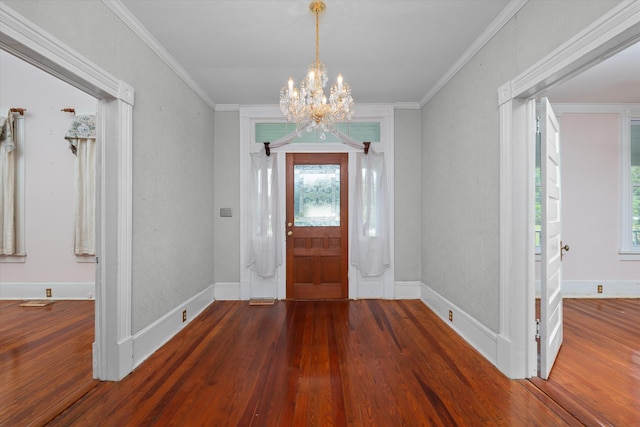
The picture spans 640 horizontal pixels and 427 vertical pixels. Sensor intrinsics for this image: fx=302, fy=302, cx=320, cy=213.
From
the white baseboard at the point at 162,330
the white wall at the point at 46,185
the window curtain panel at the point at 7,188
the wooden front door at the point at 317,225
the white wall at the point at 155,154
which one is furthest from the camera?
the wooden front door at the point at 317,225

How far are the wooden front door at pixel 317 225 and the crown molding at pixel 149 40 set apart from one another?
61.1 inches

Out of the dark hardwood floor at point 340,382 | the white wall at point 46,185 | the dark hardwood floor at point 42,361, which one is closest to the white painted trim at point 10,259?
the white wall at point 46,185

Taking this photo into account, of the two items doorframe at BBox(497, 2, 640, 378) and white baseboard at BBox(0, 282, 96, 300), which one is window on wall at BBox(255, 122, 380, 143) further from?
white baseboard at BBox(0, 282, 96, 300)

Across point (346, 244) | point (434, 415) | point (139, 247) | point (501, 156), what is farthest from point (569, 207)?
point (139, 247)

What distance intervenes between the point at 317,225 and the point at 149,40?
2798 mm

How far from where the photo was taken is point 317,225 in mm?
4332

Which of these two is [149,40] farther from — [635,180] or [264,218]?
[635,180]

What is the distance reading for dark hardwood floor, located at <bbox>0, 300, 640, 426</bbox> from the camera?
1.81m

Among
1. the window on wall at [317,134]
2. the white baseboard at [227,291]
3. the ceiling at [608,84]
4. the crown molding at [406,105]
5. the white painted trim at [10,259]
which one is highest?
the ceiling at [608,84]

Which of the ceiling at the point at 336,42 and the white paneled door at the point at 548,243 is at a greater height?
the ceiling at the point at 336,42

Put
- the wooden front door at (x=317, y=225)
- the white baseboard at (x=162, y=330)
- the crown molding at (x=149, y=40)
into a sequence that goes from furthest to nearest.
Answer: the wooden front door at (x=317, y=225), the white baseboard at (x=162, y=330), the crown molding at (x=149, y=40)

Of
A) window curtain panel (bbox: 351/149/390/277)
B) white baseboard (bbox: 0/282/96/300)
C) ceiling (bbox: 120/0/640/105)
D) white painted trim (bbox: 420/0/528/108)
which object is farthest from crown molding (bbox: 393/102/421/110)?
white baseboard (bbox: 0/282/96/300)

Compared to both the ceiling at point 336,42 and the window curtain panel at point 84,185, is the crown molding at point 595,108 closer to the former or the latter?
the ceiling at point 336,42

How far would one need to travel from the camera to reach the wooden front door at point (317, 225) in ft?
14.2
